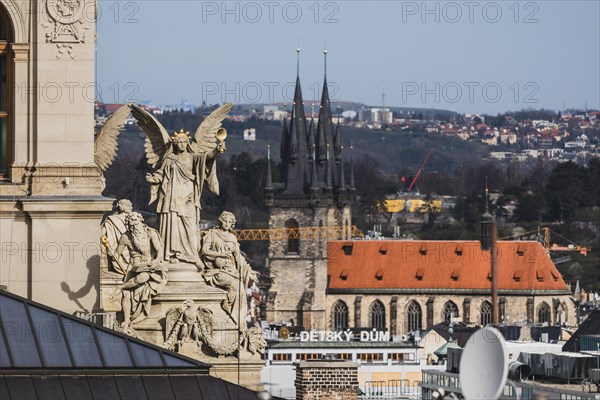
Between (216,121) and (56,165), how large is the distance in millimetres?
2860

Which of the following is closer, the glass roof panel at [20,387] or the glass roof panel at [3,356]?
the glass roof panel at [20,387]

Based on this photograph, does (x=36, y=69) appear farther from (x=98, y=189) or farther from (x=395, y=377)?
(x=395, y=377)

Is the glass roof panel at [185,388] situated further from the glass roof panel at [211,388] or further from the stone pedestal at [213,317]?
the stone pedestal at [213,317]

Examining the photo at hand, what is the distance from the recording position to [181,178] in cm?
4072

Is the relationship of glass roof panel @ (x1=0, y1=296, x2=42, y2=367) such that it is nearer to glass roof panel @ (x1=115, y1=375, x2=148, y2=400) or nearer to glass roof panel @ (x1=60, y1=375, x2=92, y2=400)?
glass roof panel @ (x1=60, y1=375, x2=92, y2=400)

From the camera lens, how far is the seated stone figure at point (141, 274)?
3959 centimetres

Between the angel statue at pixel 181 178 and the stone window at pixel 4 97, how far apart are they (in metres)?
2.54

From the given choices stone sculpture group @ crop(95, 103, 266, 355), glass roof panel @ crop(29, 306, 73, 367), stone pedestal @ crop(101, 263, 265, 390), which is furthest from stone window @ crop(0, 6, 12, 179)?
glass roof panel @ crop(29, 306, 73, 367)

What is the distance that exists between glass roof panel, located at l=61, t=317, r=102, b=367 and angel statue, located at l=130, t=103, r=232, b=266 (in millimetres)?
4815

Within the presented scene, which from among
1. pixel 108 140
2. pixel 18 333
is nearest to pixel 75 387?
pixel 18 333

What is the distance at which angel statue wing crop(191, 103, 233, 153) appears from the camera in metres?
40.8

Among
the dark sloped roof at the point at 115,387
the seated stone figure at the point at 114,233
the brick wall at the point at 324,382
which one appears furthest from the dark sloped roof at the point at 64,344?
the seated stone figure at the point at 114,233

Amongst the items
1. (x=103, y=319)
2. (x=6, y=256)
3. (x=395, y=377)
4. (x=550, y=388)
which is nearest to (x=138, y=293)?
(x=103, y=319)

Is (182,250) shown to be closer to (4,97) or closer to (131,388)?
(4,97)
